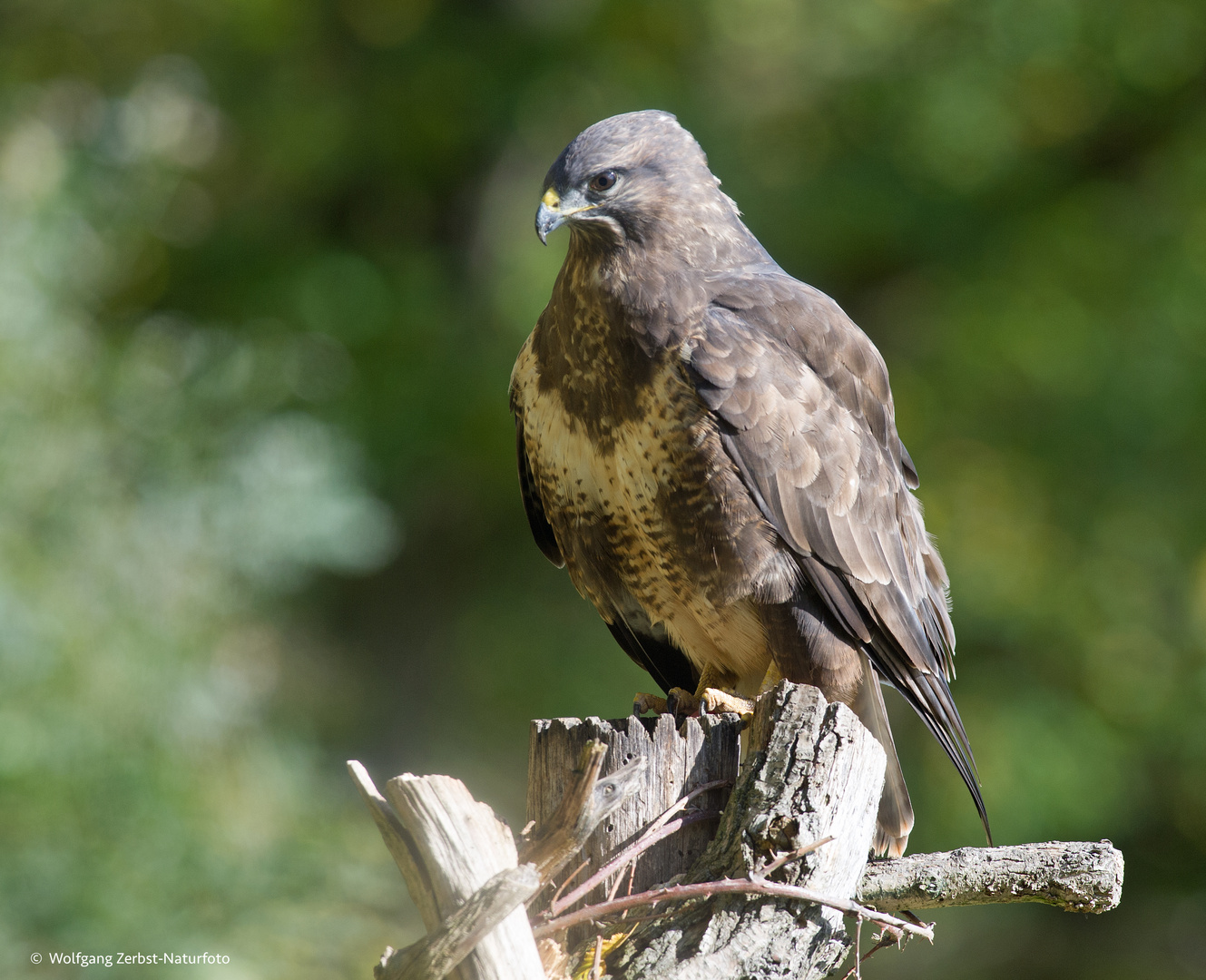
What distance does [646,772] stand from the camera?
6.06ft

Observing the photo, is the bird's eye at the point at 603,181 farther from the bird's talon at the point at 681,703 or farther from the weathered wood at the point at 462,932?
the weathered wood at the point at 462,932

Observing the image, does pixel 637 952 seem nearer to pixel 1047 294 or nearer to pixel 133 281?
pixel 1047 294

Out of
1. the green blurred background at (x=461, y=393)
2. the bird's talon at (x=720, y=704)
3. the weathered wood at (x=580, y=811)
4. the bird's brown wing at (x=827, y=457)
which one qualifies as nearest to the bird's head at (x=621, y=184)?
the bird's brown wing at (x=827, y=457)

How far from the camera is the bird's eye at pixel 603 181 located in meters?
2.57

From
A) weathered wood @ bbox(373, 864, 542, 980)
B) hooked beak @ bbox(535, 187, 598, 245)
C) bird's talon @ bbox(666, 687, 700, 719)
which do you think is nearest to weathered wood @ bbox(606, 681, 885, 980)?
weathered wood @ bbox(373, 864, 542, 980)

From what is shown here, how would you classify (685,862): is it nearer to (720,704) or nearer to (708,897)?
(708,897)

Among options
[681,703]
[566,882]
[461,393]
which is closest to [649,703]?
[681,703]

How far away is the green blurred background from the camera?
4.48 metres

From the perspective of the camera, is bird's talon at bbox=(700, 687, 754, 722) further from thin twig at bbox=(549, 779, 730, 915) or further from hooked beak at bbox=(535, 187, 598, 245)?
hooked beak at bbox=(535, 187, 598, 245)

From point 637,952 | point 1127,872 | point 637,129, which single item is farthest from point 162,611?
point 1127,872

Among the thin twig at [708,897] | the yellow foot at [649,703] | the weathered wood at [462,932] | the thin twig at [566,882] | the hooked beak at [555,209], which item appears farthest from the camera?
the yellow foot at [649,703]

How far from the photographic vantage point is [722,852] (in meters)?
1.73

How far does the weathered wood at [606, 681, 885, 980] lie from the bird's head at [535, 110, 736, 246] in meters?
1.24

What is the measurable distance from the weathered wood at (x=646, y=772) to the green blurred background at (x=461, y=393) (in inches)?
111
